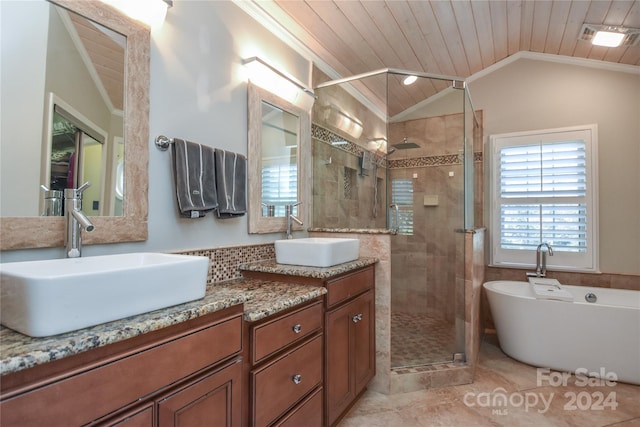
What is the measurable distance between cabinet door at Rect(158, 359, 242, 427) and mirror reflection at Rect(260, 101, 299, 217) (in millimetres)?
1111

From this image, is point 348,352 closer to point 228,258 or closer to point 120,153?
point 228,258

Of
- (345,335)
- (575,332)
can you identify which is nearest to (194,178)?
(345,335)

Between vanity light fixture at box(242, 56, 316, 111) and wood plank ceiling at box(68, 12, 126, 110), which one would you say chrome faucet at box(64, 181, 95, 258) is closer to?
wood plank ceiling at box(68, 12, 126, 110)

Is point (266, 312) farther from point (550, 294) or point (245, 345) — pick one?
point (550, 294)

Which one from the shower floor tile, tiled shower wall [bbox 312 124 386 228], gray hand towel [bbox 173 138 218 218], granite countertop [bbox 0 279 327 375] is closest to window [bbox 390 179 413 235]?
tiled shower wall [bbox 312 124 386 228]

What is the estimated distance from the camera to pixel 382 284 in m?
2.20

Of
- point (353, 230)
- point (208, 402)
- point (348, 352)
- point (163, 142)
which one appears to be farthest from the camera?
point (353, 230)

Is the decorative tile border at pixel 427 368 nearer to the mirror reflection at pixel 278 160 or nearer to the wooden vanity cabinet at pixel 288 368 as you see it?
the wooden vanity cabinet at pixel 288 368

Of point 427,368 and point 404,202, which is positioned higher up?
point 404,202

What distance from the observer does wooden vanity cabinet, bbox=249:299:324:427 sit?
1.19 m

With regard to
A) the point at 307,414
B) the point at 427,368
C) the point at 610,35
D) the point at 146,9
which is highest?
the point at 610,35

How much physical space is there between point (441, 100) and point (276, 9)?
167 cm

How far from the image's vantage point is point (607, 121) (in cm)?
294

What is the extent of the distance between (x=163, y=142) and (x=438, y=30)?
2.29 metres
